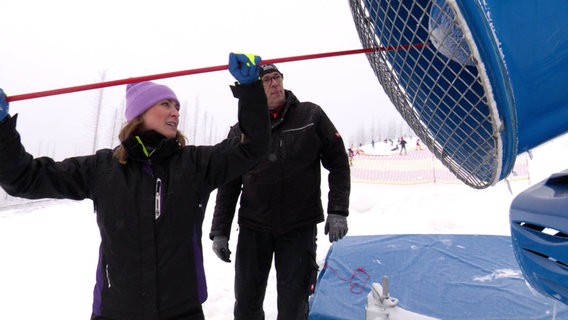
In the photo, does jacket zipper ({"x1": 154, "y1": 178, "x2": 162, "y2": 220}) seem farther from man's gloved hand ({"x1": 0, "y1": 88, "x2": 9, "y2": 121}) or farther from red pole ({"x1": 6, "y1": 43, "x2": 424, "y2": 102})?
man's gloved hand ({"x1": 0, "y1": 88, "x2": 9, "y2": 121})

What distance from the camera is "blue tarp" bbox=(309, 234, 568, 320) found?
7.73ft

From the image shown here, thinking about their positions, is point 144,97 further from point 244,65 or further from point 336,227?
point 336,227

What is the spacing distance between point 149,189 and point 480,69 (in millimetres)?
1180

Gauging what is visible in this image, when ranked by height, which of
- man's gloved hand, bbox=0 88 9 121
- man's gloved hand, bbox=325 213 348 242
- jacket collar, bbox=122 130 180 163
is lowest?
man's gloved hand, bbox=325 213 348 242

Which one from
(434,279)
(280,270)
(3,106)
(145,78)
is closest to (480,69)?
(145,78)

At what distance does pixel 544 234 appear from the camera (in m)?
0.82

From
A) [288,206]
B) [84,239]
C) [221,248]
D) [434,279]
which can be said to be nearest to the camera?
[288,206]

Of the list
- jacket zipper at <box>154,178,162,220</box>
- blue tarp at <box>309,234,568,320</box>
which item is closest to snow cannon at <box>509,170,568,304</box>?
jacket zipper at <box>154,178,162,220</box>

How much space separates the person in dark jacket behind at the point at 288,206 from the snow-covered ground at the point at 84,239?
0.97 m

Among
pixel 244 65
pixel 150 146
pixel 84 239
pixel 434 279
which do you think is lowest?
pixel 84 239

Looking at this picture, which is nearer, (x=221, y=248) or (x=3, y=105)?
(x=3, y=105)

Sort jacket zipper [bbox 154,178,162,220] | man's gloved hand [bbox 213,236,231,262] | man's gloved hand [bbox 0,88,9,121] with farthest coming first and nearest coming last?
man's gloved hand [bbox 213,236,231,262]
jacket zipper [bbox 154,178,162,220]
man's gloved hand [bbox 0,88,9,121]

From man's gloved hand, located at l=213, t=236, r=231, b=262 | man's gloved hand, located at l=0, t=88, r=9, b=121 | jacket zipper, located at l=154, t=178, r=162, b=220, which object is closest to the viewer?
man's gloved hand, located at l=0, t=88, r=9, b=121

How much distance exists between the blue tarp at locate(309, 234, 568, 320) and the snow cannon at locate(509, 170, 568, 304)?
1.31m
